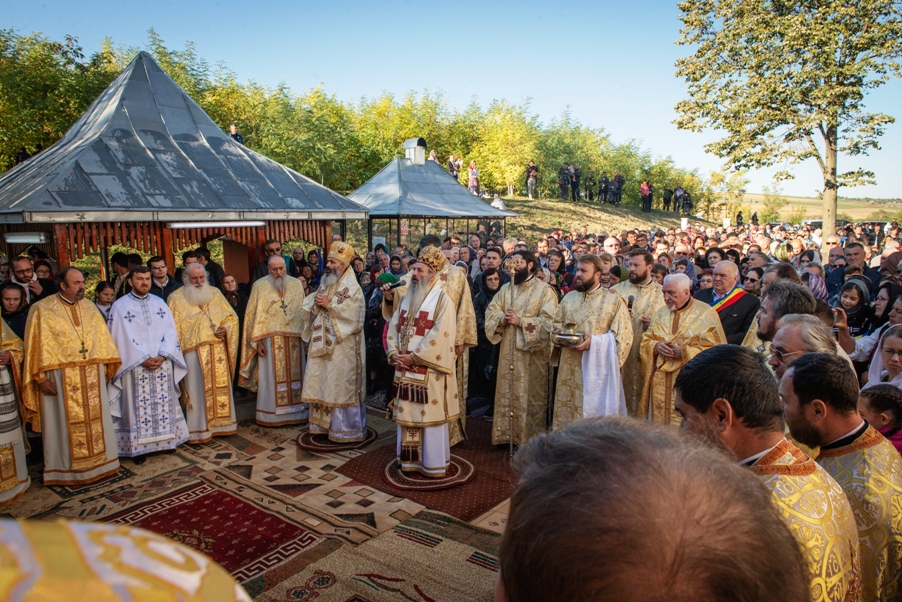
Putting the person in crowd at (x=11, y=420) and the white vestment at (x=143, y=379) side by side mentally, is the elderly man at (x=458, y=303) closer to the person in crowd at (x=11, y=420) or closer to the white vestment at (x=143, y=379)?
the white vestment at (x=143, y=379)

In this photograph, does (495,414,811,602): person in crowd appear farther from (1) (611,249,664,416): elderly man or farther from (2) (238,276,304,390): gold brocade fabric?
(2) (238,276,304,390): gold brocade fabric

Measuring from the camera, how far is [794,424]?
236cm

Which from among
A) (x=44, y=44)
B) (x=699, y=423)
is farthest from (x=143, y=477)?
(x=44, y=44)

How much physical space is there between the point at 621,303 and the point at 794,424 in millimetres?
3311

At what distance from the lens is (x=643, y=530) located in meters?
0.75

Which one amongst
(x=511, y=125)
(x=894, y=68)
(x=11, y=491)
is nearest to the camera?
(x=11, y=491)

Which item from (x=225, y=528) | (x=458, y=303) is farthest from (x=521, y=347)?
(x=225, y=528)

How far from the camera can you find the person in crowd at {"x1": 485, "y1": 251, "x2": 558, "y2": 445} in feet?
19.9

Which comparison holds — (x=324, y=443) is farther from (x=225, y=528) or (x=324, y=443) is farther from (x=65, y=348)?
(x=65, y=348)

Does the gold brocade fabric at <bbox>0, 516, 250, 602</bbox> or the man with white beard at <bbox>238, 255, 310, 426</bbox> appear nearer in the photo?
the gold brocade fabric at <bbox>0, 516, 250, 602</bbox>

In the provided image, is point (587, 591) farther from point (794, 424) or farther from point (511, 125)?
point (511, 125)

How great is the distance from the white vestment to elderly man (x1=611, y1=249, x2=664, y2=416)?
15.9 feet

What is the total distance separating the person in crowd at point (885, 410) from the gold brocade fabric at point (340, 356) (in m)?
4.82

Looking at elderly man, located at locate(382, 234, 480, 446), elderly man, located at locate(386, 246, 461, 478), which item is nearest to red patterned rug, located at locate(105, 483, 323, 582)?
elderly man, located at locate(386, 246, 461, 478)
